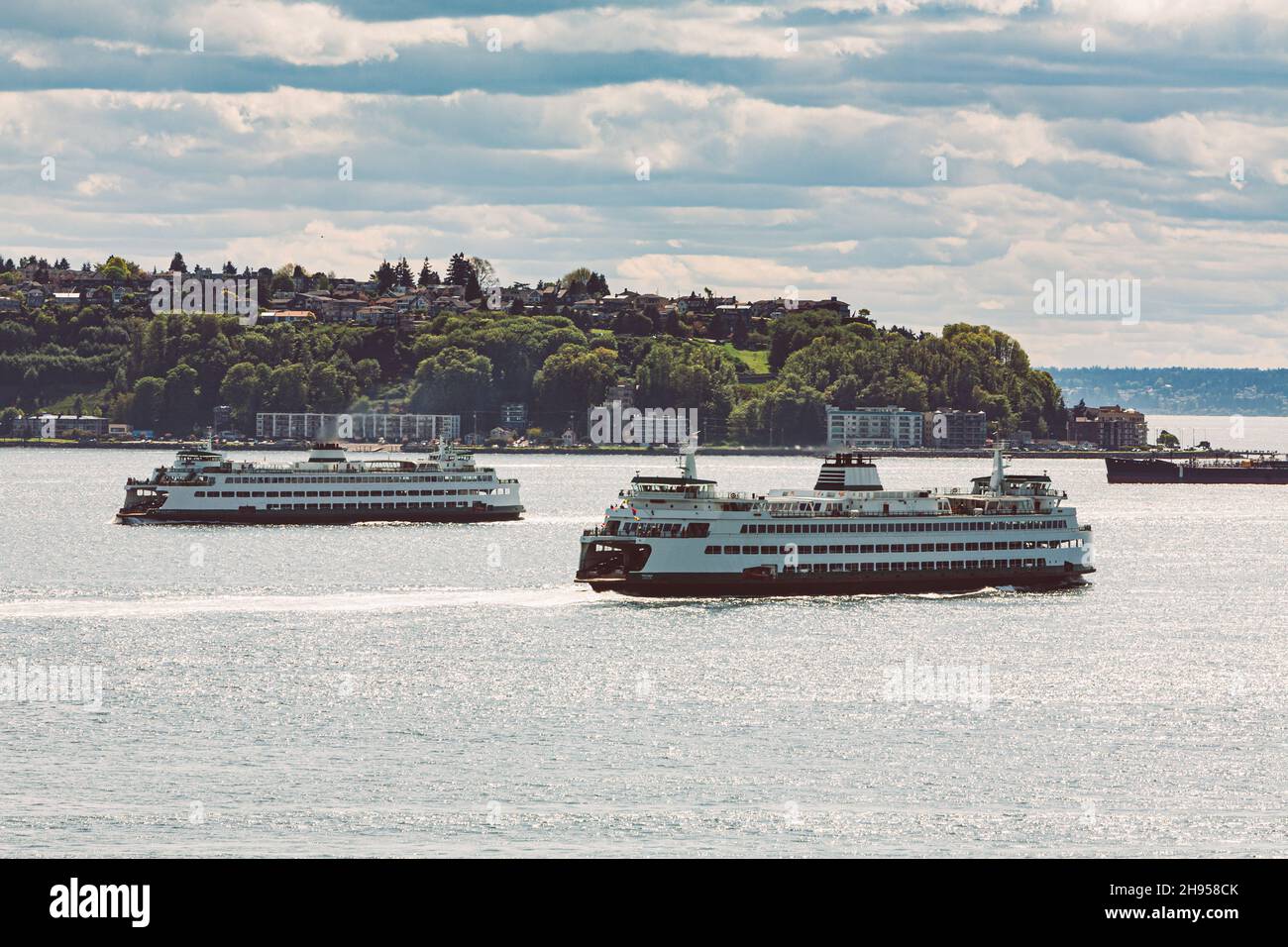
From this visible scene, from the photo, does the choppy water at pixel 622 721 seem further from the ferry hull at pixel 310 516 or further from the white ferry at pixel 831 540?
the ferry hull at pixel 310 516

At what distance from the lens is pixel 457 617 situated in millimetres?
74438

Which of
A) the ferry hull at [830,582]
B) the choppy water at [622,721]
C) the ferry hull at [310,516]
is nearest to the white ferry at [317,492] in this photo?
the ferry hull at [310,516]

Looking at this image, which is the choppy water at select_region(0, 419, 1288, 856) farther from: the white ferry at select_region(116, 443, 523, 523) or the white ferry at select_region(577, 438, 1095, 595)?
the white ferry at select_region(116, 443, 523, 523)

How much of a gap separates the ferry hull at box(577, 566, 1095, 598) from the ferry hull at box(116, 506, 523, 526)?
5344cm

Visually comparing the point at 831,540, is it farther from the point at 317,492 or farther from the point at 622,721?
the point at 317,492

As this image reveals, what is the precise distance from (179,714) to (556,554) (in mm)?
55580

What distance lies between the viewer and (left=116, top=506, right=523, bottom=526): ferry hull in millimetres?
129625

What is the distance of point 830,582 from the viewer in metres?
82.2

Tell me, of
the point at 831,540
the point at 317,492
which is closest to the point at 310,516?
the point at 317,492

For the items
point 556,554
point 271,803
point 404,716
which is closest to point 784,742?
point 404,716

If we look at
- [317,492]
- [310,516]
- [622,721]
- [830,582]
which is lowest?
[622,721]

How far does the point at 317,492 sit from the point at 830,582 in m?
60.8

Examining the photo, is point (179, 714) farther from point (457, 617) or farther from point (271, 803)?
point (457, 617)

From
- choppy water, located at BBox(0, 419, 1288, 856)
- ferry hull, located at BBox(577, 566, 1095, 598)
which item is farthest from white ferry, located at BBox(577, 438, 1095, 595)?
choppy water, located at BBox(0, 419, 1288, 856)
